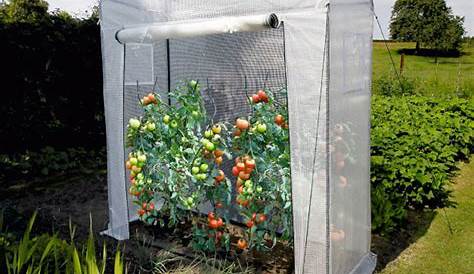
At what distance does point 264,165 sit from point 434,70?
18.7 metres

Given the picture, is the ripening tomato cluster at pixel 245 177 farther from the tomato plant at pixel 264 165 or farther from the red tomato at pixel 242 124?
the red tomato at pixel 242 124

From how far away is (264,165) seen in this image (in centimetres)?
305

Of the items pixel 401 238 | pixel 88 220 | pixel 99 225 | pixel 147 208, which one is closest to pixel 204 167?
pixel 147 208

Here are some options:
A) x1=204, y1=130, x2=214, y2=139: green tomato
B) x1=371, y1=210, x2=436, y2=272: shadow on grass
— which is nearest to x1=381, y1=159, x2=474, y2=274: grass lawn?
x1=371, y1=210, x2=436, y2=272: shadow on grass

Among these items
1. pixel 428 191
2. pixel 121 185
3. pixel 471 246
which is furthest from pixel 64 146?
pixel 471 246

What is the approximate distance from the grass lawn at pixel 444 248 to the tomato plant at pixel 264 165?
3.25 ft

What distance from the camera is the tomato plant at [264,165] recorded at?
300cm

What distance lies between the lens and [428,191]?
4477 millimetres

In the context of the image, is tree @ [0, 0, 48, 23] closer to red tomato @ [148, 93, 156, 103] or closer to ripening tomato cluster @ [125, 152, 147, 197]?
red tomato @ [148, 93, 156, 103]

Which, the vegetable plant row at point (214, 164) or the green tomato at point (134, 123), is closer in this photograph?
the vegetable plant row at point (214, 164)

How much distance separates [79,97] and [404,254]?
519 cm

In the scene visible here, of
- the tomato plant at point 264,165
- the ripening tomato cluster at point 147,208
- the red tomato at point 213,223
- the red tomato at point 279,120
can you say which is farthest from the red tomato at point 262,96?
the ripening tomato cluster at point 147,208

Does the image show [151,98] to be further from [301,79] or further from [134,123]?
[301,79]

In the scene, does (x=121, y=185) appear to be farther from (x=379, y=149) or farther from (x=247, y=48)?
(x=379, y=149)
